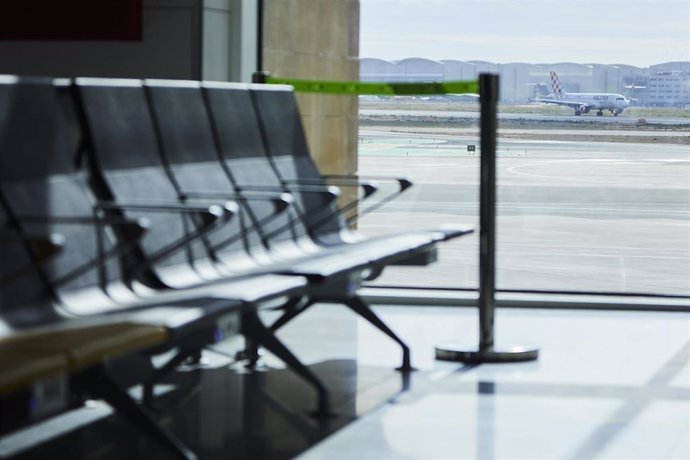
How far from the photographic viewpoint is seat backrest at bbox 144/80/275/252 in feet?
14.8

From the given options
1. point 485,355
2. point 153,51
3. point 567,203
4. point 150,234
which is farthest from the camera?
point 567,203

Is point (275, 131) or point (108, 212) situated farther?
point (275, 131)

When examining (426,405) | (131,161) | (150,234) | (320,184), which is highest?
(131,161)

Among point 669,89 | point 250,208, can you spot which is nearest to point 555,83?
point 669,89

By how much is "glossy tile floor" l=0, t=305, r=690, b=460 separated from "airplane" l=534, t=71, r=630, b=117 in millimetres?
1322

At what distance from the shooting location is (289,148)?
550 centimetres

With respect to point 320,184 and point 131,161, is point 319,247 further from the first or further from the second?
point 131,161

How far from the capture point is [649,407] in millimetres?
4609

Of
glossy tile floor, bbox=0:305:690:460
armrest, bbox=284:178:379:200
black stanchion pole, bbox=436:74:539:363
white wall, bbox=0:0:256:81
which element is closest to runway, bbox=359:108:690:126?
white wall, bbox=0:0:256:81

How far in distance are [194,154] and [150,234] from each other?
695 millimetres

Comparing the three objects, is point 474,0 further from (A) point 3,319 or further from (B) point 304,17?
(A) point 3,319

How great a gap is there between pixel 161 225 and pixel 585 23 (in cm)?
351

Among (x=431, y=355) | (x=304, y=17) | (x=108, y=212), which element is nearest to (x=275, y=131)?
(x=431, y=355)

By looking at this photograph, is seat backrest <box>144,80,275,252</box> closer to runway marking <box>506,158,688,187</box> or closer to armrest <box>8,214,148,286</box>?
armrest <box>8,214,148,286</box>
